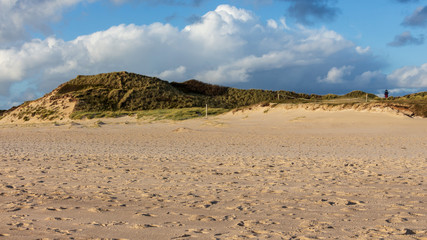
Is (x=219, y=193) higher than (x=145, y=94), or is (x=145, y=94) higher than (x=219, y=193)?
(x=145, y=94)

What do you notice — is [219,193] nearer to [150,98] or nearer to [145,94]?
[150,98]

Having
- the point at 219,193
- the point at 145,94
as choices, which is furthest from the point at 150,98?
the point at 219,193

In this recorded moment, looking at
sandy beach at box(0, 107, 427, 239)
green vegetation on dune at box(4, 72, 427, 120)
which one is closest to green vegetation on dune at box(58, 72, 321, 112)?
green vegetation on dune at box(4, 72, 427, 120)

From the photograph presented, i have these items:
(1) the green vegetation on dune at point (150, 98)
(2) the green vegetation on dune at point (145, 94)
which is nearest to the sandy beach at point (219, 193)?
(1) the green vegetation on dune at point (150, 98)

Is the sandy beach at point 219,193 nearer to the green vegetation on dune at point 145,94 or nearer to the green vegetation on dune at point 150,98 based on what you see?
the green vegetation on dune at point 150,98

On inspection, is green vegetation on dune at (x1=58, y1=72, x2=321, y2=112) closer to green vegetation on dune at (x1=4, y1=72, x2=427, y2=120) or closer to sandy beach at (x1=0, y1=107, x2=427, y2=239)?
green vegetation on dune at (x1=4, y1=72, x2=427, y2=120)

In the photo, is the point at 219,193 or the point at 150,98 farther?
the point at 150,98

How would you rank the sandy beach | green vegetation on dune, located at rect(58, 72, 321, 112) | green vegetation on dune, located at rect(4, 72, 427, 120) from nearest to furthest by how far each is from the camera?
the sandy beach, green vegetation on dune, located at rect(4, 72, 427, 120), green vegetation on dune, located at rect(58, 72, 321, 112)

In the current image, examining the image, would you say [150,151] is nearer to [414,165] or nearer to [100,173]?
[100,173]

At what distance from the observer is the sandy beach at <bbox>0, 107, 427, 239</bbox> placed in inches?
184

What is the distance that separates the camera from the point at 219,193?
6.78 meters

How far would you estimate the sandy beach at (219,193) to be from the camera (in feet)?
15.4

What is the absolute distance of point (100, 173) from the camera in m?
8.88

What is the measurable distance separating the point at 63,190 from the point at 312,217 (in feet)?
14.7
